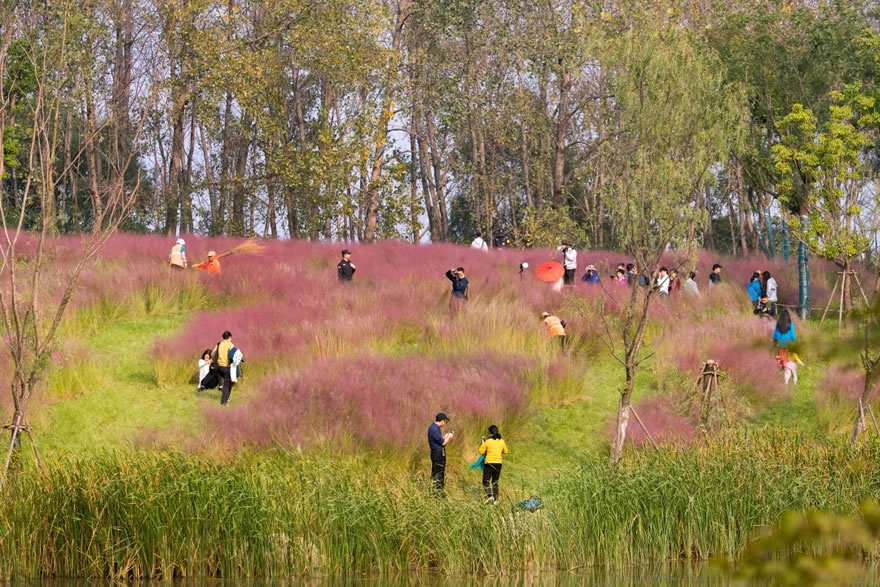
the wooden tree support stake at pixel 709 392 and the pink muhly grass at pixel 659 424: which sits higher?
the wooden tree support stake at pixel 709 392

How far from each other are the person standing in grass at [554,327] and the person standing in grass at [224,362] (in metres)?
6.88

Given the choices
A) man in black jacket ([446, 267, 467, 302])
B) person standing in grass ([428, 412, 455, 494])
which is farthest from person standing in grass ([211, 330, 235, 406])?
man in black jacket ([446, 267, 467, 302])

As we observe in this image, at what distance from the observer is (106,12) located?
38938mm

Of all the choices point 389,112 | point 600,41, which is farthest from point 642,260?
point 389,112

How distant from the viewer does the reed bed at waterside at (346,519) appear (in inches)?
499

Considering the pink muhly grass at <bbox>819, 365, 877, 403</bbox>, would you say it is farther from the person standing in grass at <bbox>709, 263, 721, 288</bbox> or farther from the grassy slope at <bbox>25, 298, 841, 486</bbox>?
the person standing in grass at <bbox>709, 263, 721, 288</bbox>

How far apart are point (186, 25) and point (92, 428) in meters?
22.6

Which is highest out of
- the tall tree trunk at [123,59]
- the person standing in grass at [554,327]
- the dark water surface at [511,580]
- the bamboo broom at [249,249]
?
the tall tree trunk at [123,59]

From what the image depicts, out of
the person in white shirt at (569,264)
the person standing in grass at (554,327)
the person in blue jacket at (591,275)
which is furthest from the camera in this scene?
the person in blue jacket at (591,275)

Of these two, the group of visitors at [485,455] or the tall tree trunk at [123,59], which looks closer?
the group of visitors at [485,455]

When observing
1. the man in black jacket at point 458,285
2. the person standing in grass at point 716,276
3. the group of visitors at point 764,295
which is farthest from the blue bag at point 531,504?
the person standing in grass at point 716,276

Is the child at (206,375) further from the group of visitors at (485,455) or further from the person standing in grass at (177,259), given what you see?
the person standing in grass at (177,259)

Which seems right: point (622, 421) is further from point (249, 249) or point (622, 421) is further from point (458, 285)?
point (249, 249)

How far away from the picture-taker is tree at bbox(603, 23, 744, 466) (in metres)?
18.2
